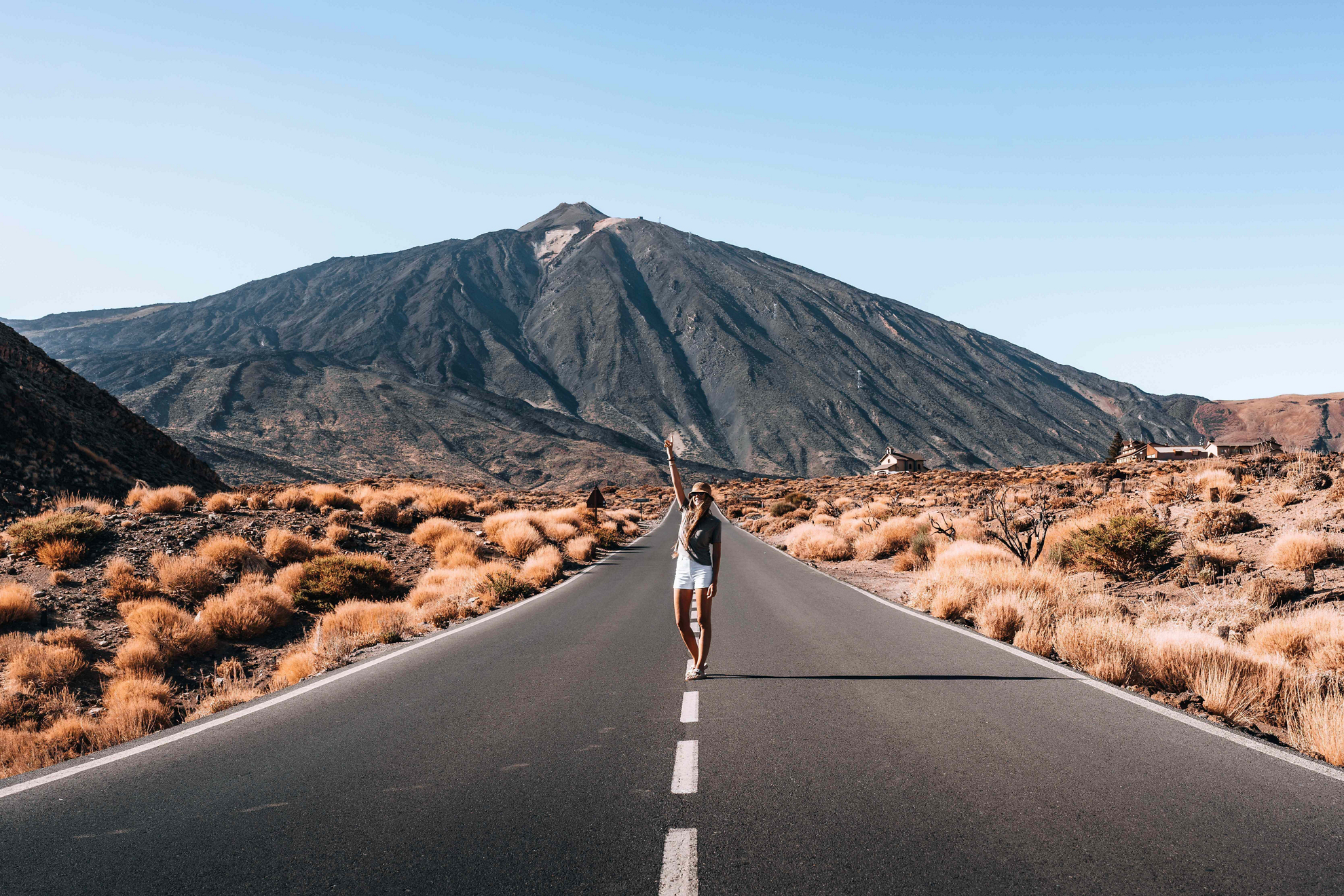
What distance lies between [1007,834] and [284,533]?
17261mm

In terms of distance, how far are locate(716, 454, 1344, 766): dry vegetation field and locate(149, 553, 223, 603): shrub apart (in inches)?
517

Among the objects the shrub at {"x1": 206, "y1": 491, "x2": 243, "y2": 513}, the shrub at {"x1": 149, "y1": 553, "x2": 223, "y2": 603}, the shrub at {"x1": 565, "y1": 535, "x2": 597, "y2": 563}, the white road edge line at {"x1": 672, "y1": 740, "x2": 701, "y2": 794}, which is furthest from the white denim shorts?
the shrub at {"x1": 565, "y1": 535, "x2": 597, "y2": 563}

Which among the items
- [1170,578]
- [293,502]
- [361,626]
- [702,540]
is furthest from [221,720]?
[293,502]

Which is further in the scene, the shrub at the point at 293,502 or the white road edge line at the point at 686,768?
the shrub at the point at 293,502

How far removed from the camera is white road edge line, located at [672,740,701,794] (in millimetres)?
4207

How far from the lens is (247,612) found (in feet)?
40.3

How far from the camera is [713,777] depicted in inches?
172

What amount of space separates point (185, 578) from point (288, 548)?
3058 mm

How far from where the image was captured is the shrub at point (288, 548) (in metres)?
16.4

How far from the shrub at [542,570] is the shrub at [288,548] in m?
4.84

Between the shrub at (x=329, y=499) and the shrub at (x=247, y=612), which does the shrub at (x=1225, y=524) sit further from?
the shrub at (x=329, y=499)

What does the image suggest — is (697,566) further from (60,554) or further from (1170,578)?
(60,554)

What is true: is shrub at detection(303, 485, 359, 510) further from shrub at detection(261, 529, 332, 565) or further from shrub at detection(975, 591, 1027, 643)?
shrub at detection(975, 591, 1027, 643)

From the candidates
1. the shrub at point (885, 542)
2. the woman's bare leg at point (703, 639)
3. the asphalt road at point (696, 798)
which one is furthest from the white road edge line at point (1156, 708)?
the shrub at point (885, 542)
